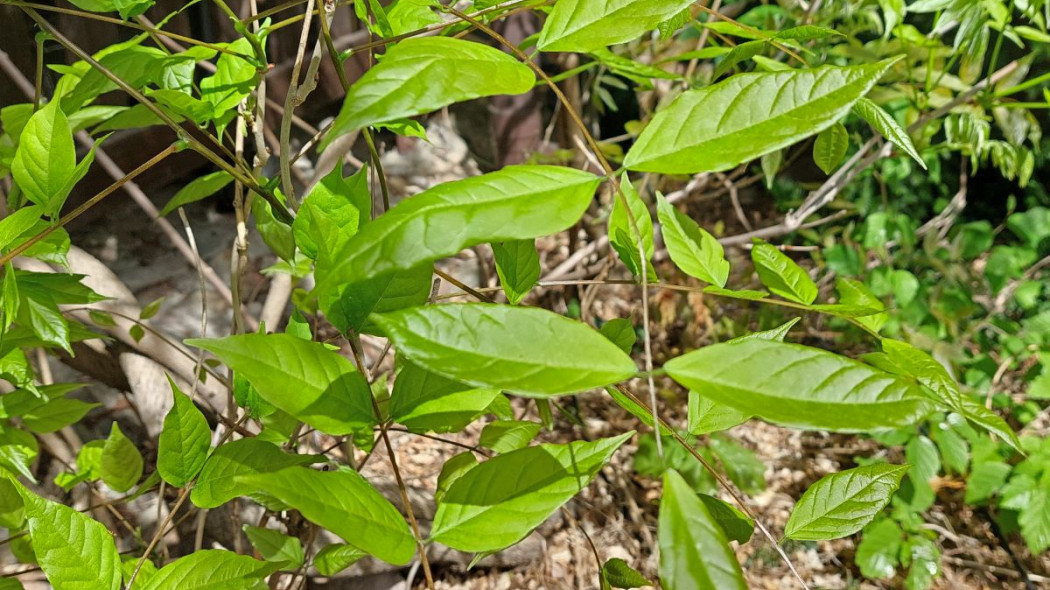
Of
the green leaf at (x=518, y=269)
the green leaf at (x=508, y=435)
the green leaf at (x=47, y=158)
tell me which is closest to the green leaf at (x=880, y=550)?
the green leaf at (x=508, y=435)

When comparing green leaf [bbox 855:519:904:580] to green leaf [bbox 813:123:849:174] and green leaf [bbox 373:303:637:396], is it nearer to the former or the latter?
green leaf [bbox 813:123:849:174]

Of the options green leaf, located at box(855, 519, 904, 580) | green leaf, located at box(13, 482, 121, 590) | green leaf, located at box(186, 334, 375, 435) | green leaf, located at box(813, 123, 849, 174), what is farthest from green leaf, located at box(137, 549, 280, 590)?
green leaf, located at box(855, 519, 904, 580)

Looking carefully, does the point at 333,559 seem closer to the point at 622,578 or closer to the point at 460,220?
the point at 622,578

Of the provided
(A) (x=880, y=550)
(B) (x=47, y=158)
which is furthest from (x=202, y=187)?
(A) (x=880, y=550)

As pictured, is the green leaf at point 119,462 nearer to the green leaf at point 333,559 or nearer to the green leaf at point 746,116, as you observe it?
the green leaf at point 333,559

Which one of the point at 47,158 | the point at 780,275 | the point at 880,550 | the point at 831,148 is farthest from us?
the point at 880,550

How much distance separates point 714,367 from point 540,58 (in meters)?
2.21

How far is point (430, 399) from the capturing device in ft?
1.55

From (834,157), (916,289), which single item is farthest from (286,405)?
(916,289)

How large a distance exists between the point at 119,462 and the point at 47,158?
0.51m

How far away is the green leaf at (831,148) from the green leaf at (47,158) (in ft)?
2.35

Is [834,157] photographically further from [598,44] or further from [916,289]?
[916,289]

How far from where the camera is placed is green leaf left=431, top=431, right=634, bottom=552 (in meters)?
0.42

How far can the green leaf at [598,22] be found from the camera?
0.44m
